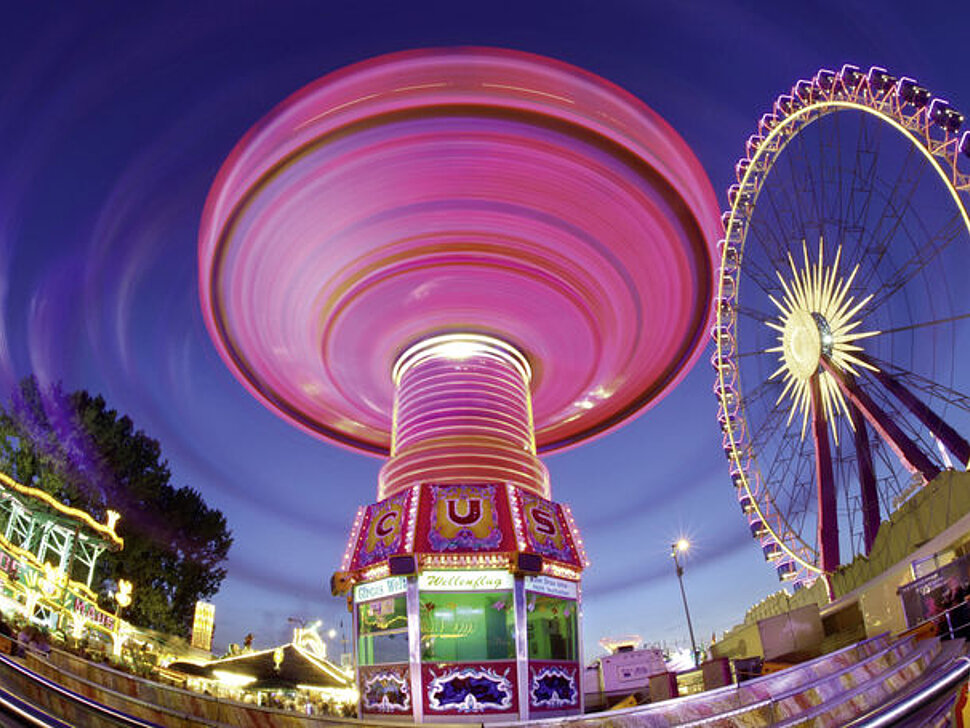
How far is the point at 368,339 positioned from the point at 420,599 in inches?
384

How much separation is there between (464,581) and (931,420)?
15686 millimetres

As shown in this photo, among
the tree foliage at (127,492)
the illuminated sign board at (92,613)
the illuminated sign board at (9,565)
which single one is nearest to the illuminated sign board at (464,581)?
the illuminated sign board at (9,565)

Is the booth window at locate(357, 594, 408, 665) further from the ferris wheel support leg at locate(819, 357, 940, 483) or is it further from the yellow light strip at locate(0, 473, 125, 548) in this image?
the yellow light strip at locate(0, 473, 125, 548)

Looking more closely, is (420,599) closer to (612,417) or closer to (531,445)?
(531,445)

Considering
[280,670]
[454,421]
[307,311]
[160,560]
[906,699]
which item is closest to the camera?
[906,699]

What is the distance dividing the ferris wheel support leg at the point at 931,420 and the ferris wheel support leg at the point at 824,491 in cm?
404

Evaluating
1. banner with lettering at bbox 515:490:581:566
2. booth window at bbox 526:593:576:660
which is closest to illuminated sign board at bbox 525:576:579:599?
booth window at bbox 526:593:576:660

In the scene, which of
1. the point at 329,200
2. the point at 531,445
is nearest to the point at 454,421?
the point at 531,445

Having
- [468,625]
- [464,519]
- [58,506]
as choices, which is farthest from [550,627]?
[58,506]

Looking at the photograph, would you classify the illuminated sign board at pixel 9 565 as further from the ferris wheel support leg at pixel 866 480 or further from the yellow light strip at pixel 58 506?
the ferris wheel support leg at pixel 866 480

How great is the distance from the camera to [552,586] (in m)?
19.2

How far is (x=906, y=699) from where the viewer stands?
16.6 ft

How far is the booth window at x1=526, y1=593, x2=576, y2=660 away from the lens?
18.7 metres

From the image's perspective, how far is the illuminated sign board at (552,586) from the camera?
18688 mm
